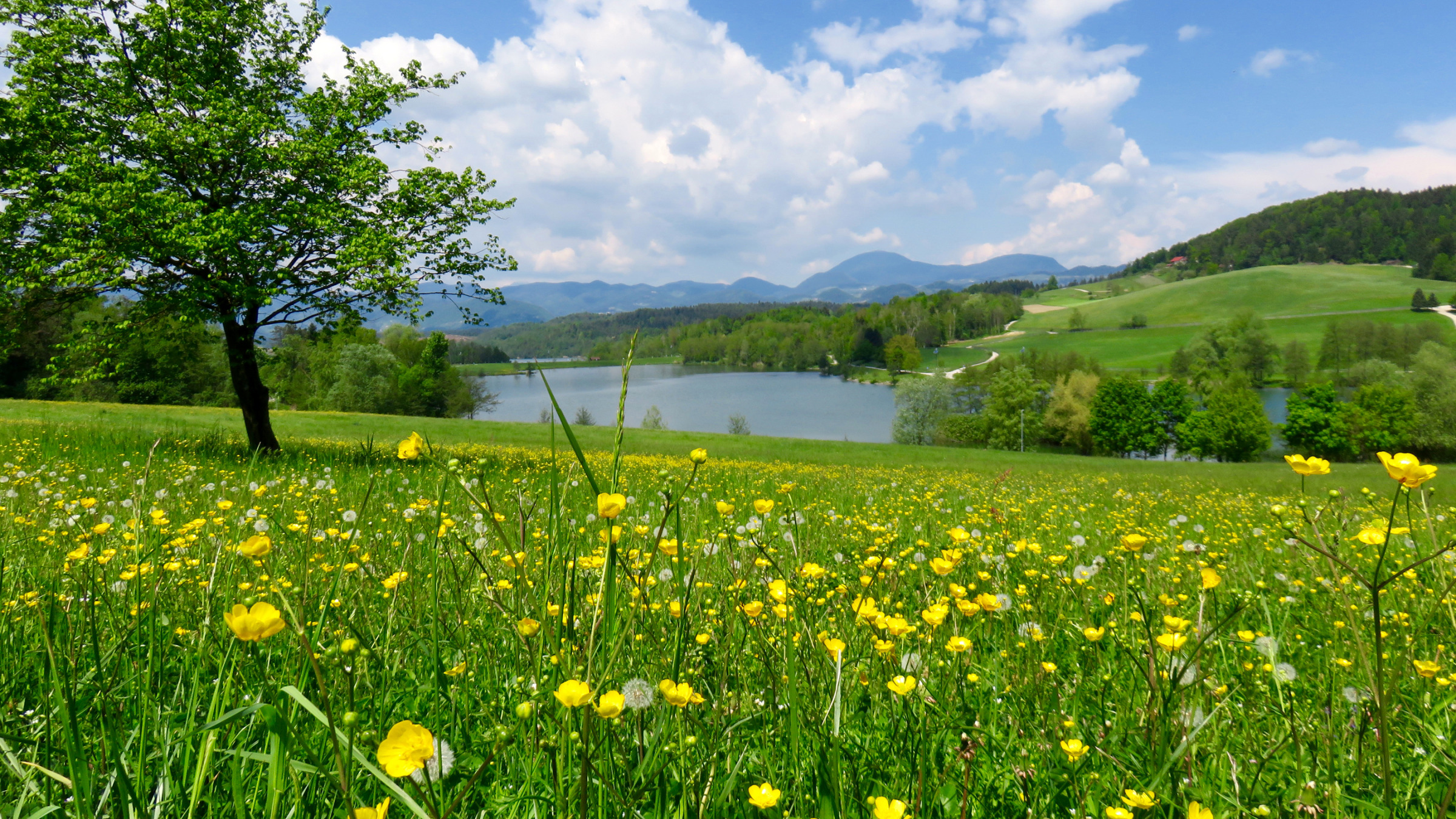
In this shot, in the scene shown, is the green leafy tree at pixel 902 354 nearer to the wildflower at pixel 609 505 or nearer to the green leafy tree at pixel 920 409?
the green leafy tree at pixel 920 409

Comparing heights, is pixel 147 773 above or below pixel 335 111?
below

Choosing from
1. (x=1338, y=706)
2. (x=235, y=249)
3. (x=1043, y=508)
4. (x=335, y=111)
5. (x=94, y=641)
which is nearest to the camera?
(x=94, y=641)

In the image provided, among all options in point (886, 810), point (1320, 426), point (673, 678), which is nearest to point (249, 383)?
point (673, 678)

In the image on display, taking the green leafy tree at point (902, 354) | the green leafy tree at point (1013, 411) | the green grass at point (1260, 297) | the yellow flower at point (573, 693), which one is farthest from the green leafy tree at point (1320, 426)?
the yellow flower at point (573, 693)

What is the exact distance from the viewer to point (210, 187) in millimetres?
11594

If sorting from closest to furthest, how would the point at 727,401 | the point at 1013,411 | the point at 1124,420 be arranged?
the point at 1124,420
the point at 1013,411
the point at 727,401

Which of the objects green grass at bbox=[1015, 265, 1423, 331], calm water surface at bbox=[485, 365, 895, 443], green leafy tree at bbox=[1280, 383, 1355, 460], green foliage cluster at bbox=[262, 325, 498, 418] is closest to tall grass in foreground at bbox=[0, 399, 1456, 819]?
green foliage cluster at bbox=[262, 325, 498, 418]

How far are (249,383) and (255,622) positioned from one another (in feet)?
49.2

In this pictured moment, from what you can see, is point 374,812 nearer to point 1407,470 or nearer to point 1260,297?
point 1407,470

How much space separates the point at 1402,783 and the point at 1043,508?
6023 millimetres

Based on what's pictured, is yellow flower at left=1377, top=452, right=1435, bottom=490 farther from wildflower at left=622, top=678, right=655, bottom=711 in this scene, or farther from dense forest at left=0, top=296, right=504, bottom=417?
dense forest at left=0, top=296, right=504, bottom=417

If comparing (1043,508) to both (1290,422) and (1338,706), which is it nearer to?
(1338,706)

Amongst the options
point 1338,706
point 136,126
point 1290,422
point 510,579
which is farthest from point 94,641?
point 1290,422

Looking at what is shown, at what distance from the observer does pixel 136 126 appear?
414 inches
